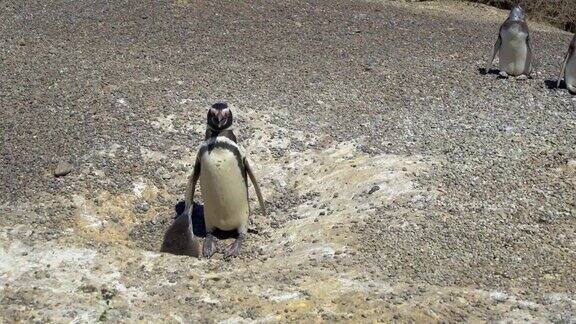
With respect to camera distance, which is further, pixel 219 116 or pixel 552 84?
pixel 552 84

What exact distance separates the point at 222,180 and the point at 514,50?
Answer: 181 inches

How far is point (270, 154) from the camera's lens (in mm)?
7047

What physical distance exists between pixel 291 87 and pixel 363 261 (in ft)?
11.0

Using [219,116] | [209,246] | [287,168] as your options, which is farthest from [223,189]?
[287,168]

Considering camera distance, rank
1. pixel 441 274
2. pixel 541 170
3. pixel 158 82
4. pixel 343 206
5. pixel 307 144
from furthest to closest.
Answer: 1. pixel 158 82
2. pixel 307 144
3. pixel 541 170
4. pixel 343 206
5. pixel 441 274

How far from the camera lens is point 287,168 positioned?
6855mm

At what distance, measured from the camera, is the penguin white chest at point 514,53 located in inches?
362

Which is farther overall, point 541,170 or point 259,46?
point 259,46

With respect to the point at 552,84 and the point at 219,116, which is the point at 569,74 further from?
the point at 219,116

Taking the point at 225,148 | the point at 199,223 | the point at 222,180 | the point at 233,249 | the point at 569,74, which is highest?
the point at 225,148

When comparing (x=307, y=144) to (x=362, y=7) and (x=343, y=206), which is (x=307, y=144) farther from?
(x=362, y=7)

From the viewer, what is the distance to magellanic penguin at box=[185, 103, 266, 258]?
18.6 ft

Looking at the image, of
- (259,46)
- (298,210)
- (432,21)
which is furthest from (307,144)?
(432,21)

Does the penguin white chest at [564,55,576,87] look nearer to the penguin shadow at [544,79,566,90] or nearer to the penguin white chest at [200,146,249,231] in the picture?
the penguin shadow at [544,79,566,90]
